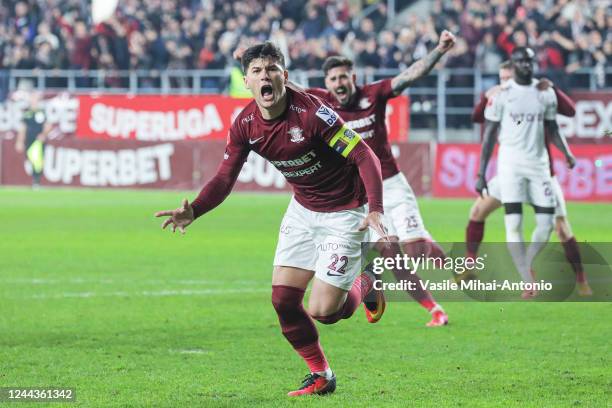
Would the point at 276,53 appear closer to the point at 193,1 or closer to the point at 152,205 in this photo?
the point at 152,205

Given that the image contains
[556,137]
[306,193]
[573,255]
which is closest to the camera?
[306,193]

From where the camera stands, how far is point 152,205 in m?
23.5

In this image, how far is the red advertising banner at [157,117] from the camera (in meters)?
27.2

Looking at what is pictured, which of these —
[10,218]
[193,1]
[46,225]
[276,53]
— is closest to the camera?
[276,53]

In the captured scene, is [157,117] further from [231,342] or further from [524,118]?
[231,342]

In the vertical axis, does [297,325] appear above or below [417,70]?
below

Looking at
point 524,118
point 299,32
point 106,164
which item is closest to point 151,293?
point 524,118

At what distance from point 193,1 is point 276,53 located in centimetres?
2670

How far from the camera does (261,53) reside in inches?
268

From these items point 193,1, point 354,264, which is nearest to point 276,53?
point 354,264

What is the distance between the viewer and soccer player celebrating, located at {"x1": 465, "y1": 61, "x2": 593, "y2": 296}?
11289mm

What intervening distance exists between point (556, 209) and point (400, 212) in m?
2.05

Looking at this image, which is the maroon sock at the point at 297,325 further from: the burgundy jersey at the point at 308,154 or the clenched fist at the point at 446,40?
the clenched fist at the point at 446,40

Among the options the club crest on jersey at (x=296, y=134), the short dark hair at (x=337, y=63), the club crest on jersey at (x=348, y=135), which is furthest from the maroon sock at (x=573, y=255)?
the club crest on jersey at (x=296, y=134)
